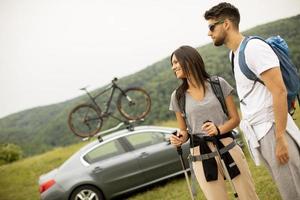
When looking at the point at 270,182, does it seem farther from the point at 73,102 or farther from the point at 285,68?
the point at 73,102

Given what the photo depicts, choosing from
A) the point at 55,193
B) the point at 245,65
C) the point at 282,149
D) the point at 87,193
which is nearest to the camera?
the point at 282,149

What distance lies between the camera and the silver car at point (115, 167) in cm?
862

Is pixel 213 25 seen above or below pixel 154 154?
above

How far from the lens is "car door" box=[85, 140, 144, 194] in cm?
884

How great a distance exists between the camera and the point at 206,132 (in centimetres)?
338

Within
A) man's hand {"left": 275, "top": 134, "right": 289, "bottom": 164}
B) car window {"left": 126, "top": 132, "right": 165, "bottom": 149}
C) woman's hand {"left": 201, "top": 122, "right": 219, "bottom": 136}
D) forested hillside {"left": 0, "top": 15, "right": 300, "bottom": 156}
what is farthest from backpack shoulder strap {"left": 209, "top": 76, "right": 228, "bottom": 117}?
forested hillside {"left": 0, "top": 15, "right": 300, "bottom": 156}

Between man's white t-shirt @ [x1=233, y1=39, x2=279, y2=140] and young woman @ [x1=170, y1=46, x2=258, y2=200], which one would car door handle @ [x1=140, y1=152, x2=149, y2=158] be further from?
man's white t-shirt @ [x1=233, y1=39, x2=279, y2=140]

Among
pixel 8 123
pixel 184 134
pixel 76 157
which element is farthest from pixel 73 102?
pixel 184 134

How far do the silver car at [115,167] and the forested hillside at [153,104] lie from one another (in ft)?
98.6

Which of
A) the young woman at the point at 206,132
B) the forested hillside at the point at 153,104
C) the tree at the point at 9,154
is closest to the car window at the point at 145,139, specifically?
the young woman at the point at 206,132

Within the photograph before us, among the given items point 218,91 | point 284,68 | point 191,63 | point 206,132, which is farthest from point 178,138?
point 284,68

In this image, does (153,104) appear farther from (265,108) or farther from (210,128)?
(265,108)

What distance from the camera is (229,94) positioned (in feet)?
11.1

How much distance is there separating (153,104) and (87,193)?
4198 cm
